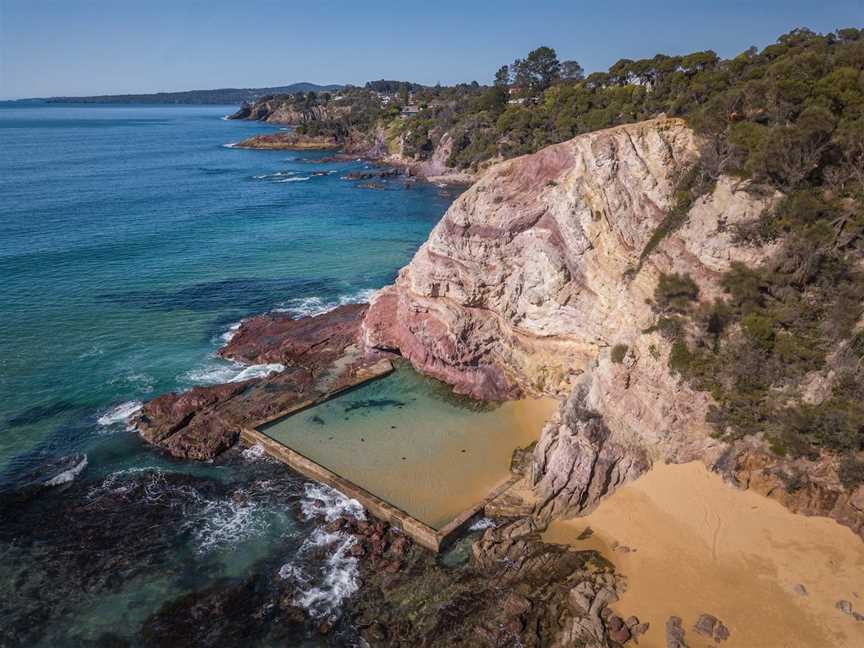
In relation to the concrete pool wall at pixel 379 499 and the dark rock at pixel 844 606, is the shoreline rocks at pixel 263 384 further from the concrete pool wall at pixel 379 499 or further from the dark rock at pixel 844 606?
the dark rock at pixel 844 606

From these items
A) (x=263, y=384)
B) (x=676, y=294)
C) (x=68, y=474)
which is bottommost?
(x=68, y=474)

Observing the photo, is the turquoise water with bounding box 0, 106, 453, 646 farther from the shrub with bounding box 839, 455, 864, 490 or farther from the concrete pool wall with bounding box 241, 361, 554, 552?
the shrub with bounding box 839, 455, 864, 490

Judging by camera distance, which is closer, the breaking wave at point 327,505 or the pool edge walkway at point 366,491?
the pool edge walkway at point 366,491

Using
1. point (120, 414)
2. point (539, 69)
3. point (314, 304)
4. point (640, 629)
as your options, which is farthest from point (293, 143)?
point (640, 629)

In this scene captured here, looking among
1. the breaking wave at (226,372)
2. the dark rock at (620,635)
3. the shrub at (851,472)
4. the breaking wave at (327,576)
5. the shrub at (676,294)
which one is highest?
the shrub at (676,294)

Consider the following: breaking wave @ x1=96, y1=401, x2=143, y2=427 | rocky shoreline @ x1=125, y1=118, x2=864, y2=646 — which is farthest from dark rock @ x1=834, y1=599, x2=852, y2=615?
breaking wave @ x1=96, y1=401, x2=143, y2=427

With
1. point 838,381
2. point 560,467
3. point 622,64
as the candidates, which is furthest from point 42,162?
point 838,381

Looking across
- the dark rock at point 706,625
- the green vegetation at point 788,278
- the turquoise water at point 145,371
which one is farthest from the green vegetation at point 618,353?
the turquoise water at point 145,371

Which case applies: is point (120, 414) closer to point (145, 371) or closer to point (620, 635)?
point (145, 371)
